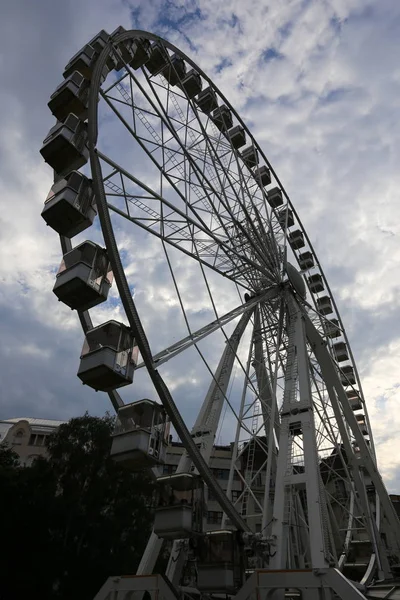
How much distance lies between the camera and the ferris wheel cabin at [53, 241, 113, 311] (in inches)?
422

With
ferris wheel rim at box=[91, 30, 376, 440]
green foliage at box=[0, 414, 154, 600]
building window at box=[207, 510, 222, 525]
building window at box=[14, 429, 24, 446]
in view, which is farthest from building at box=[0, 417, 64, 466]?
ferris wheel rim at box=[91, 30, 376, 440]

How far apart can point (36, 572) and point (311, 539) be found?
58.5ft

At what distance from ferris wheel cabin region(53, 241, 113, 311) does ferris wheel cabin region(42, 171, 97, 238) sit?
69cm

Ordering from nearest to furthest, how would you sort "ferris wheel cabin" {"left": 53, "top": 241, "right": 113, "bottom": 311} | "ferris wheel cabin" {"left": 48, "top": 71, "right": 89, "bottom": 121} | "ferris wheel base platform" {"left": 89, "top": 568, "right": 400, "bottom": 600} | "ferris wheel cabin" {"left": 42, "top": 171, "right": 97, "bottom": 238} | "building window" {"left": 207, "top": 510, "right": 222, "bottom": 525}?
"ferris wheel base platform" {"left": 89, "top": 568, "right": 400, "bottom": 600} → "ferris wheel cabin" {"left": 53, "top": 241, "right": 113, "bottom": 311} → "ferris wheel cabin" {"left": 42, "top": 171, "right": 97, "bottom": 238} → "ferris wheel cabin" {"left": 48, "top": 71, "right": 89, "bottom": 121} → "building window" {"left": 207, "top": 510, "right": 222, "bottom": 525}

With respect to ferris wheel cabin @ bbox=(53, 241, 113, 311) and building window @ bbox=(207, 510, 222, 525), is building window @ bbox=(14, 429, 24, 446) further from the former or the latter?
ferris wheel cabin @ bbox=(53, 241, 113, 311)

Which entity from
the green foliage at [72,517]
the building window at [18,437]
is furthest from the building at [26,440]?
the green foliage at [72,517]

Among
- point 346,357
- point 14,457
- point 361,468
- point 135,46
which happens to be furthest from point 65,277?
point 14,457

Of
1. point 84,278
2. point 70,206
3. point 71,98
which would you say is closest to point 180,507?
point 84,278

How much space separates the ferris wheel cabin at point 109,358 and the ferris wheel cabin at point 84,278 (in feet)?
2.52

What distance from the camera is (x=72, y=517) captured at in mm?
24578

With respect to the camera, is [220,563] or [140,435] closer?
[140,435]

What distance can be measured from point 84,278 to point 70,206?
185 centimetres

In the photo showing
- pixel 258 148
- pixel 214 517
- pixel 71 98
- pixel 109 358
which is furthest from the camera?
pixel 214 517

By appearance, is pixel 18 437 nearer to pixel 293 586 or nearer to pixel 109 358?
pixel 109 358
